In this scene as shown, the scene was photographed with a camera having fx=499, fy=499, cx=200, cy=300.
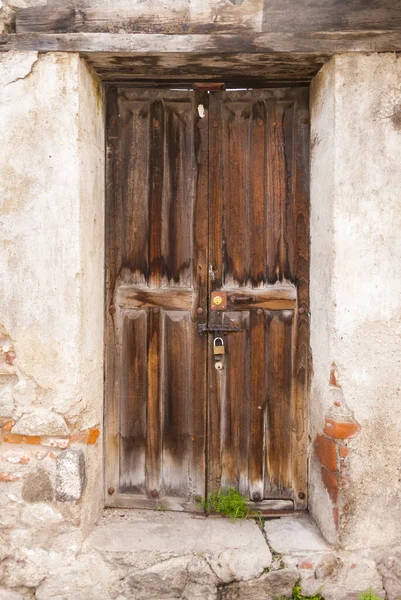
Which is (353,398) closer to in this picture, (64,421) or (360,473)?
(360,473)

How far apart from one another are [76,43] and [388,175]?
5.22 ft

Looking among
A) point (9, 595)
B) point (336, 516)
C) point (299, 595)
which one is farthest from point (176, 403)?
point (9, 595)

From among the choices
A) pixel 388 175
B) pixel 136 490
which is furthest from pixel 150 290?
pixel 388 175

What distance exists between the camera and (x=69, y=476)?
239 cm

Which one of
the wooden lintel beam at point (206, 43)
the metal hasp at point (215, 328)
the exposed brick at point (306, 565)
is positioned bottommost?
the exposed brick at point (306, 565)

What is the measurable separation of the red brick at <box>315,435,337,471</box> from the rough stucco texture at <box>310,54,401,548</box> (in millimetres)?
47

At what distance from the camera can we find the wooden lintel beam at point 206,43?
2.32m

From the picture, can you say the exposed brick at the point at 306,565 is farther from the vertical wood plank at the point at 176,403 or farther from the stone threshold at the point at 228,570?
the vertical wood plank at the point at 176,403

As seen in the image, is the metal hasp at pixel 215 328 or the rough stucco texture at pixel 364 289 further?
the metal hasp at pixel 215 328

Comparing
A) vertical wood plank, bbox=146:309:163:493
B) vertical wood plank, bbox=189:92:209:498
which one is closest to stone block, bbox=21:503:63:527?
vertical wood plank, bbox=146:309:163:493

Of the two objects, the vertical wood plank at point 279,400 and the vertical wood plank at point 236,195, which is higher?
the vertical wood plank at point 236,195

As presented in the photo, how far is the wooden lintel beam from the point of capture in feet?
7.61

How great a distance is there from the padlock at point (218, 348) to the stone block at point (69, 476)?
0.86 metres

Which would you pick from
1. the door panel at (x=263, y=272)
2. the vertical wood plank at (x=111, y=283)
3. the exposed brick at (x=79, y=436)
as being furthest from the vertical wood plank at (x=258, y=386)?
the exposed brick at (x=79, y=436)
